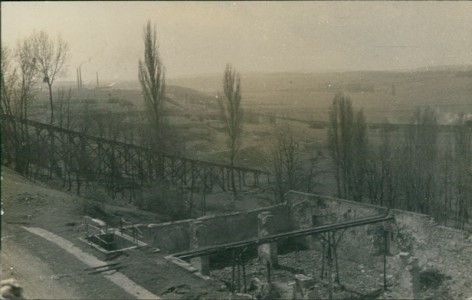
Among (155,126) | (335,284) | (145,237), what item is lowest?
(335,284)

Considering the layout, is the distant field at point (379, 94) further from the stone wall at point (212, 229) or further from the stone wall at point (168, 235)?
the stone wall at point (168, 235)

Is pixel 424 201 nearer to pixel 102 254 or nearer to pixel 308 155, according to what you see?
pixel 308 155

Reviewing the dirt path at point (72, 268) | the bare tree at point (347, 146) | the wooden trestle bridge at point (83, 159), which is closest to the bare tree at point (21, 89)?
the wooden trestle bridge at point (83, 159)

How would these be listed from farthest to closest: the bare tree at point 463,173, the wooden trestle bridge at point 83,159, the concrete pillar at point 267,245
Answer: the bare tree at point 463,173 → the wooden trestle bridge at point 83,159 → the concrete pillar at point 267,245

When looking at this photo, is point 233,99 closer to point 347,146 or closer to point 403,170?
point 347,146

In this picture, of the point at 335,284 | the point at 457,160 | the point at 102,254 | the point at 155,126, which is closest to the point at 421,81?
the point at 457,160

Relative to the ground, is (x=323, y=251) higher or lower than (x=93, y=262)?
lower

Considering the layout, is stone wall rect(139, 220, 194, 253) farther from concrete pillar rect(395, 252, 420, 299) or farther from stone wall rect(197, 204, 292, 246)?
concrete pillar rect(395, 252, 420, 299)

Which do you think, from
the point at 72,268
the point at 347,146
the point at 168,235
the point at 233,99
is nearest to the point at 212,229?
the point at 168,235
